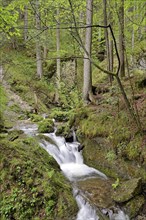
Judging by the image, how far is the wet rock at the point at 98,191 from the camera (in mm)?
4672

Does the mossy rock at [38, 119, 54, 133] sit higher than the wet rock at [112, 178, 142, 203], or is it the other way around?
the mossy rock at [38, 119, 54, 133]

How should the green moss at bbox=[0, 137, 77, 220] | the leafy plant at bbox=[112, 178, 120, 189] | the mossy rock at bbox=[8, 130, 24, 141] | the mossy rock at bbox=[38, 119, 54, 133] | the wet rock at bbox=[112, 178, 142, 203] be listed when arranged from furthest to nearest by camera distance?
the mossy rock at bbox=[38, 119, 54, 133]
the mossy rock at bbox=[8, 130, 24, 141]
the leafy plant at bbox=[112, 178, 120, 189]
the wet rock at bbox=[112, 178, 142, 203]
the green moss at bbox=[0, 137, 77, 220]

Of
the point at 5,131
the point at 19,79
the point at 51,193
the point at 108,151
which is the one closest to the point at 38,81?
the point at 19,79

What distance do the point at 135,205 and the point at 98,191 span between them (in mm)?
930

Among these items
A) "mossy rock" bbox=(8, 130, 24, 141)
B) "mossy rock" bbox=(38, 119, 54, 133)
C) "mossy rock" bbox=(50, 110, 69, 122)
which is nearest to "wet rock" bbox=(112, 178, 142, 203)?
"mossy rock" bbox=(8, 130, 24, 141)

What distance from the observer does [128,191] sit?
15.4 feet

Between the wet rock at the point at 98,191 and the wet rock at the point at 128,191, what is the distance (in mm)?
169

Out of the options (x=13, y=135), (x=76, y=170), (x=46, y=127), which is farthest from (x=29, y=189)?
(x=46, y=127)

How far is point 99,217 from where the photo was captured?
169 inches

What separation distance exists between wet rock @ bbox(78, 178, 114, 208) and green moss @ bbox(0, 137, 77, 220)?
0.43 metres

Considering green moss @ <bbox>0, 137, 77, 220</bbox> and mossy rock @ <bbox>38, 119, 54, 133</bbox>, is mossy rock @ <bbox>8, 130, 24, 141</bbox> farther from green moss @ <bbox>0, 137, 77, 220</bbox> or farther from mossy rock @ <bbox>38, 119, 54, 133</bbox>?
green moss @ <bbox>0, 137, 77, 220</bbox>

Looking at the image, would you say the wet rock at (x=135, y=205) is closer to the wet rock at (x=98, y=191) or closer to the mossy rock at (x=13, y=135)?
the wet rock at (x=98, y=191)

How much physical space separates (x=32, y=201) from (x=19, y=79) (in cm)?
1224

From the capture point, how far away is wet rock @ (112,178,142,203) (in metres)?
4.59
